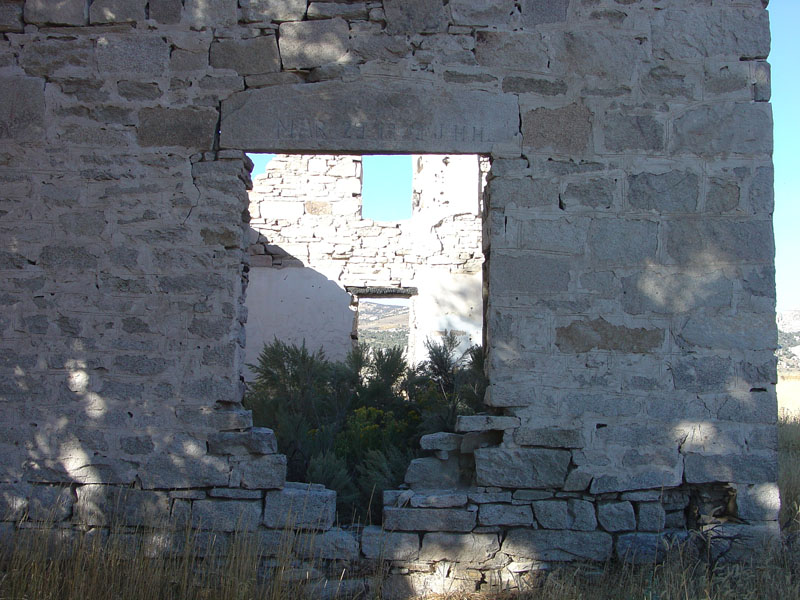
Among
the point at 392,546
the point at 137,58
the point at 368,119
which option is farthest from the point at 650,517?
the point at 137,58

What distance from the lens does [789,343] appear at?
40.0 meters

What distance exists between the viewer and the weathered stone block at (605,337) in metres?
3.56

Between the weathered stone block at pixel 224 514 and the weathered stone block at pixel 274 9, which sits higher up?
the weathered stone block at pixel 274 9

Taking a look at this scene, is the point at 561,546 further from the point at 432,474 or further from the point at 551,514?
the point at 432,474

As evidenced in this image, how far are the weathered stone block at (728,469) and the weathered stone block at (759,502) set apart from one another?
0.14 feet

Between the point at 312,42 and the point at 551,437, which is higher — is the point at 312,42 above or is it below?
above

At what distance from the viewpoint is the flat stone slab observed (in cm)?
362

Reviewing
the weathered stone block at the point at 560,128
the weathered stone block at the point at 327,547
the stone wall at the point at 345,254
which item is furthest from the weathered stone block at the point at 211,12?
the stone wall at the point at 345,254

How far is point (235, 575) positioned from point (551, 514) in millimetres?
1636

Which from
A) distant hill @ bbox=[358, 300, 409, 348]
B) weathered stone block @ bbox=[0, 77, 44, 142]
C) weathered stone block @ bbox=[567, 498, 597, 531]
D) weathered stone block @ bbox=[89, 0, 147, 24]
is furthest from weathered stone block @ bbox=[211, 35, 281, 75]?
distant hill @ bbox=[358, 300, 409, 348]

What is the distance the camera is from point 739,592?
320 cm

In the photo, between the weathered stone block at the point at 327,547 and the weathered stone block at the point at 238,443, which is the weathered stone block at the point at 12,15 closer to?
the weathered stone block at the point at 238,443

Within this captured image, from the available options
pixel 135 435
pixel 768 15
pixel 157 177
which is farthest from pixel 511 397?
pixel 768 15

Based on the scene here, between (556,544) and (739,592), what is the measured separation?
880 mm
